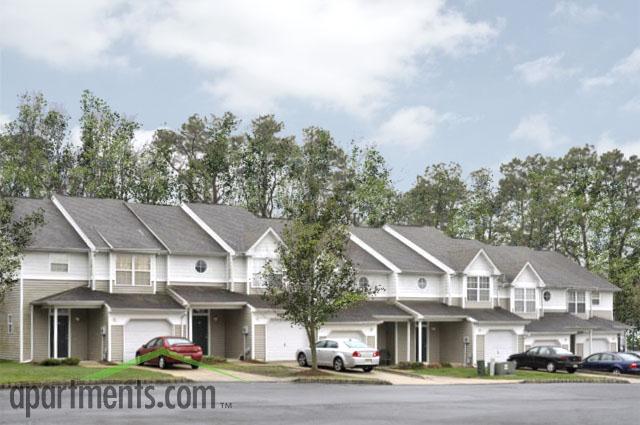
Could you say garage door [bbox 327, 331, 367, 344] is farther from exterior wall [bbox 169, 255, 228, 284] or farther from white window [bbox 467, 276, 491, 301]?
white window [bbox 467, 276, 491, 301]

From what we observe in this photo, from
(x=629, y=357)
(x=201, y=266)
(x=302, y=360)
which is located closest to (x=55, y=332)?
(x=201, y=266)

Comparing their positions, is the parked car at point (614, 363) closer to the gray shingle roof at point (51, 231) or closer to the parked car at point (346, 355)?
the parked car at point (346, 355)

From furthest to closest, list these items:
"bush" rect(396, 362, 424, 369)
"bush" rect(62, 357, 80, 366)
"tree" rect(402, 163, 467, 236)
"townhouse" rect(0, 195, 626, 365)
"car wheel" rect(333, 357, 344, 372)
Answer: "tree" rect(402, 163, 467, 236), "bush" rect(396, 362, 424, 369), "townhouse" rect(0, 195, 626, 365), "car wheel" rect(333, 357, 344, 372), "bush" rect(62, 357, 80, 366)

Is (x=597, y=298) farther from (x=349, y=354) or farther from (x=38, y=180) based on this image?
(x=38, y=180)

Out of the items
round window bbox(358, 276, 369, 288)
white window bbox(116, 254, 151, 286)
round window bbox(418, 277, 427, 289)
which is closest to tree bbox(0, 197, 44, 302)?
white window bbox(116, 254, 151, 286)

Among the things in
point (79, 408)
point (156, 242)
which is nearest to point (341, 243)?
point (156, 242)

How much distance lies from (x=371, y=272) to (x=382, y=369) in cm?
1065

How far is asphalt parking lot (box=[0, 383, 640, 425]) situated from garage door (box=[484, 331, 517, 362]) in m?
22.5

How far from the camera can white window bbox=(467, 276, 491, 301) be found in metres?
63.7

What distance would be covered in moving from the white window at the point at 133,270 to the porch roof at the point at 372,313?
32.3 ft

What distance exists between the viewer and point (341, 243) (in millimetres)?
43875

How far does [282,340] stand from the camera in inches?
2090

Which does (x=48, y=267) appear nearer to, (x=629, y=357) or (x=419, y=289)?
(x=419, y=289)

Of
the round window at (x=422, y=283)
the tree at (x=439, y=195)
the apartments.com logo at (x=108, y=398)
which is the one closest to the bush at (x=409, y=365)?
the round window at (x=422, y=283)
